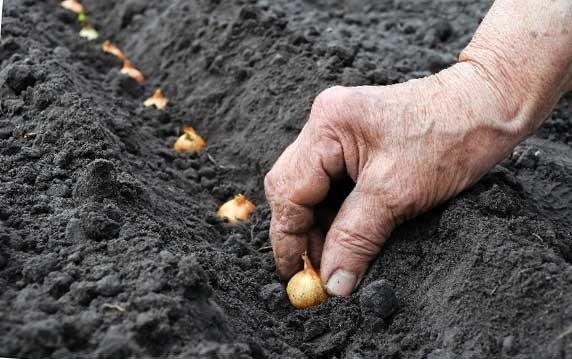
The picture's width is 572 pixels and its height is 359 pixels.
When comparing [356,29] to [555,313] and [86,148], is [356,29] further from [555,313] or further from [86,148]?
[555,313]

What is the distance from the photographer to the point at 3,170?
2.82 meters

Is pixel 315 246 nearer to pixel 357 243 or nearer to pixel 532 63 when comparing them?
pixel 357 243

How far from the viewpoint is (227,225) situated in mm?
3193

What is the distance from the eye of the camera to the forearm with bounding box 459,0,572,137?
251 cm

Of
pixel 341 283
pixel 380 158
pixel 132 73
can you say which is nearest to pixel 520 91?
pixel 380 158

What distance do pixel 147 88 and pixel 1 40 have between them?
3.17ft

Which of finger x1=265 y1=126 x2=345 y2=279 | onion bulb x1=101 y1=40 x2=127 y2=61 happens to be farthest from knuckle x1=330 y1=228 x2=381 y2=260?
onion bulb x1=101 y1=40 x2=127 y2=61

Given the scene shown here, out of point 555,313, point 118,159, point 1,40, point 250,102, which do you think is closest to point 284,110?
point 250,102

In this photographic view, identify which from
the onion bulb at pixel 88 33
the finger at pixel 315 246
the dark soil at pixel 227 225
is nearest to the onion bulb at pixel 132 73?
the dark soil at pixel 227 225

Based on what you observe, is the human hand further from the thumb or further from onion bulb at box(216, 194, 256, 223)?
onion bulb at box(216, 194, 256, 223)

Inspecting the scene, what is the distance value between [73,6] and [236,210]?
3287 millimetres

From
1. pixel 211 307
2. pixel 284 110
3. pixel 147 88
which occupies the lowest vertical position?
pixel 147 88

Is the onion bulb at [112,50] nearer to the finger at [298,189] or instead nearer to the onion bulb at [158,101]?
the onion bulb at [158,101]

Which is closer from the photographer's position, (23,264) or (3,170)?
(23,264)
